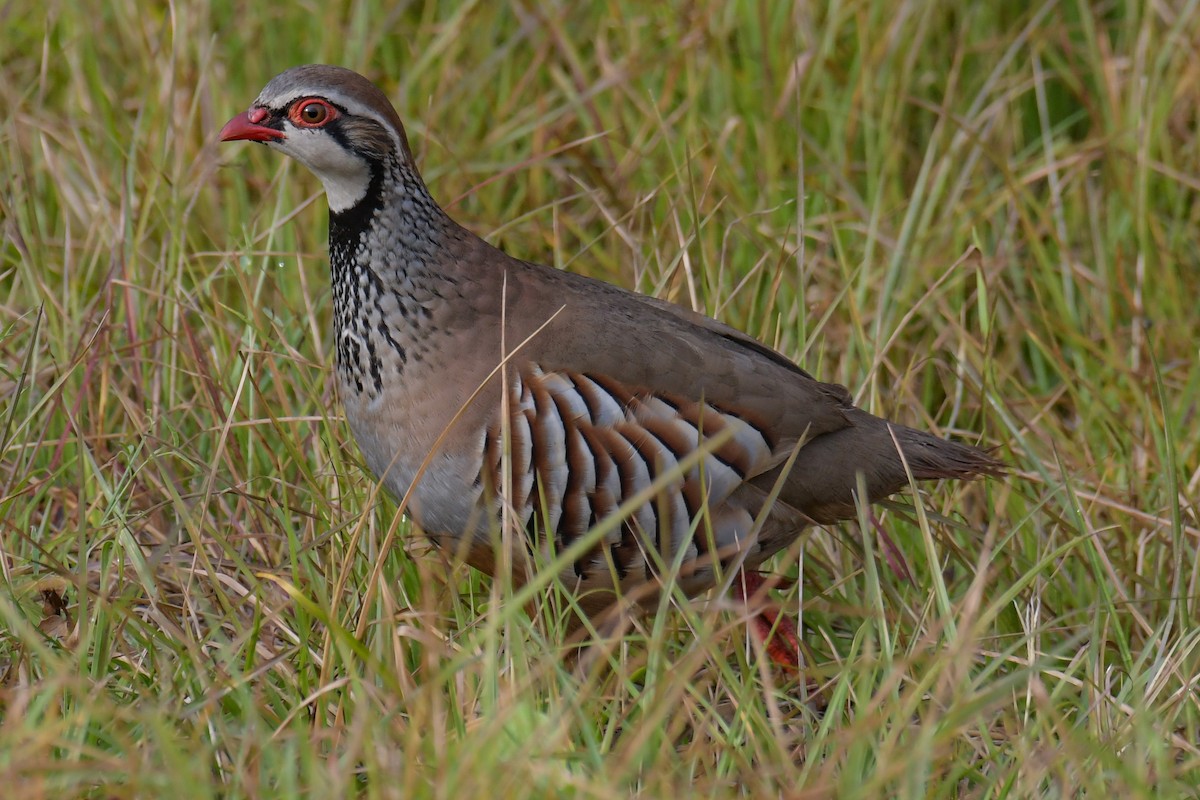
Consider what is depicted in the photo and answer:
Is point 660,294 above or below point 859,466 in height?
above

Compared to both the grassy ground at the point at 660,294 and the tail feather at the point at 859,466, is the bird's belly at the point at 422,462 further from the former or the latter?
the tail feather at the point at 859,466

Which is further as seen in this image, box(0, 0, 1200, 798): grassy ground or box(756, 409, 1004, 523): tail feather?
box(756, 409, 1004, 523): tail feather

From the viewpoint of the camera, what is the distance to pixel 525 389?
3260mm

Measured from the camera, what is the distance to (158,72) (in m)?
4.97

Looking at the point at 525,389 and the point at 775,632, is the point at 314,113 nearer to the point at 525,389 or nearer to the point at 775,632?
the point at 525,389

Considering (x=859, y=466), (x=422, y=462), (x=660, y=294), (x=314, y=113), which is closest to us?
(x=422, y=462)

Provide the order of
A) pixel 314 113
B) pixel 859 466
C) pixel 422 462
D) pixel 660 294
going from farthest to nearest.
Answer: pixel 660 294, pixel 859 466, pixel 314 113, pixel 422 462

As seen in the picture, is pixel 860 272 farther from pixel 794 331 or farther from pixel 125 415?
pixel 125 415

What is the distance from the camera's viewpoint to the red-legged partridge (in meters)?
3.24

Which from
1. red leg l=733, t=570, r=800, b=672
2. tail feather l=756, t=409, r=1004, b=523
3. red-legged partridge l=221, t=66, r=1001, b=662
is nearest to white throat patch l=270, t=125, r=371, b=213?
red-legged partridge l=221, t=66, r=1001, b=662

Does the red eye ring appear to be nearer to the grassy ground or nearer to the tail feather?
the grassy ground

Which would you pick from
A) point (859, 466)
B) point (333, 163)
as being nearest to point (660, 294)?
point (859, 466)

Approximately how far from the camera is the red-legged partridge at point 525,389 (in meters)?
3.24

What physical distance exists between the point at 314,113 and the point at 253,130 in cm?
15
